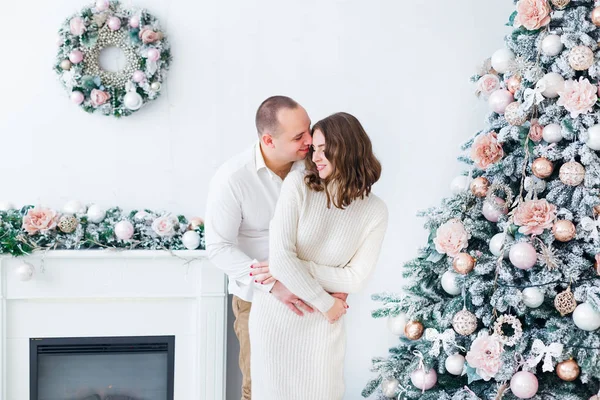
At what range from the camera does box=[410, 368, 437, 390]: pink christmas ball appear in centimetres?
220

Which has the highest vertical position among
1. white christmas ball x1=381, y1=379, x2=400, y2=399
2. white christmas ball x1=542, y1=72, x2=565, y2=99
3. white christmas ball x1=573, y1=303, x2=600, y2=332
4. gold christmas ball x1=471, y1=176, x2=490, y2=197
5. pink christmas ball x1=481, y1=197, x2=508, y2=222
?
white christmas ball x1=542, y1=72, x2=565, y2=99

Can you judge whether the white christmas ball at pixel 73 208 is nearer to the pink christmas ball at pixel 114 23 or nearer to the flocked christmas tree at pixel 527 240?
the pink christmas ball at pixel 114 23

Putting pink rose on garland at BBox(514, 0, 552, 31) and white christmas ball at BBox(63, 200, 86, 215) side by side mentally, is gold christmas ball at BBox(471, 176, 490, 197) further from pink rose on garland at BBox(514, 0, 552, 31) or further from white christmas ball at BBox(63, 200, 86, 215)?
white christmas ball at BBox(63, 200, 86, 215)

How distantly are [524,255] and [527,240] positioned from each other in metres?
0.07

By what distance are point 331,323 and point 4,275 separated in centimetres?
151

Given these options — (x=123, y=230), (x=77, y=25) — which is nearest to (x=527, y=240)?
(x=123, y=230)

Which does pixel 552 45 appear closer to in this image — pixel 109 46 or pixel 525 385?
pixel 525 385

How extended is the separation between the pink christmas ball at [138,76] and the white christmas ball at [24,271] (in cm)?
95

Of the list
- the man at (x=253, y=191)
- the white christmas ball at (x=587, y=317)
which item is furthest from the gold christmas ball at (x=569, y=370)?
the man at (x=253, y=191)

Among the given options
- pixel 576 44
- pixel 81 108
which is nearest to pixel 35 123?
pixel 81 108

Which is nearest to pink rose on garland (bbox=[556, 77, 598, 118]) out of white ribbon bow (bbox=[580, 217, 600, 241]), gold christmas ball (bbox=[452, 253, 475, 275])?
white ribbon bow (bbox=[580, 217, 600, 241])

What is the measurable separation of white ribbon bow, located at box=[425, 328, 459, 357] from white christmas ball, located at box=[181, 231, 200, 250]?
1.13 metres

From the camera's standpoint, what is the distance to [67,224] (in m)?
2.68

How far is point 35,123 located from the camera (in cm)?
291
